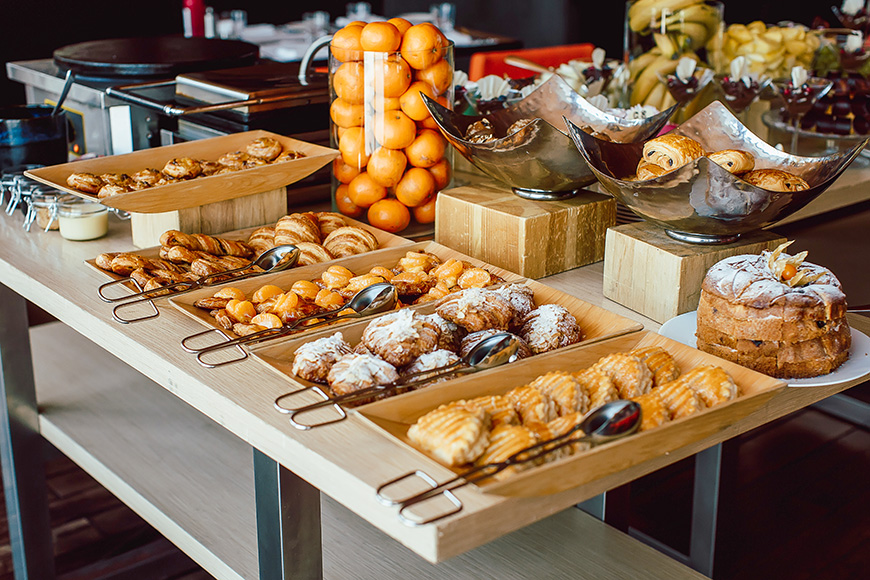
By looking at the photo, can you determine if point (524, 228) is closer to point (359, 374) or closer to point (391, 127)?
point (391, 127)

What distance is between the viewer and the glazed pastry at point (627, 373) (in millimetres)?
839

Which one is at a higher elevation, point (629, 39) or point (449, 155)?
point (629, 39)

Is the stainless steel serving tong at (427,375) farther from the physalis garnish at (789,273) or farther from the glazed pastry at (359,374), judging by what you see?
the physalis garnish at (789,273)

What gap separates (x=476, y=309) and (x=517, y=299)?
67 millimetres

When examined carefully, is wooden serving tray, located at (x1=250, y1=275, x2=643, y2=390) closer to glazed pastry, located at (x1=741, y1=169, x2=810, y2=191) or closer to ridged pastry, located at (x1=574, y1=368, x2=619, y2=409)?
ridged pastry, located at (x1=574, y1=368, x2=619, y2=409)

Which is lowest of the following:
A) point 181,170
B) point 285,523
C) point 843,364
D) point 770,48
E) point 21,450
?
point 21,450

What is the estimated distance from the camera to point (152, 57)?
1.91 metres

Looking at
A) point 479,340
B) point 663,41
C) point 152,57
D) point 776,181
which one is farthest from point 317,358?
point 663,41

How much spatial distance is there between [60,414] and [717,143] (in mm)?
1238

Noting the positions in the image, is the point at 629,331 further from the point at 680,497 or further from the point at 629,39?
the point at 629,39

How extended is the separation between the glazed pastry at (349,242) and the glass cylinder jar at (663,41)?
3.72 feet

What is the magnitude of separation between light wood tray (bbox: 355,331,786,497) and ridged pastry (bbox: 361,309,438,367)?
8cm

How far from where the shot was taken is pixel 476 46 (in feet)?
14.1

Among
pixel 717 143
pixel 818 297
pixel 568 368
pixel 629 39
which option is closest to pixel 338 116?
pixel 717 143
